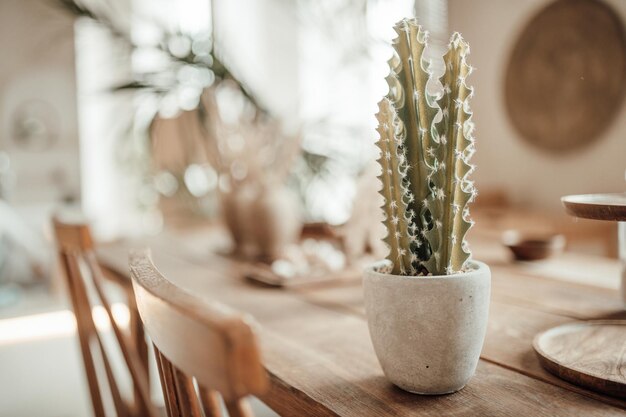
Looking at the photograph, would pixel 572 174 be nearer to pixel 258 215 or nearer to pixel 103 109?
pixel 258 215

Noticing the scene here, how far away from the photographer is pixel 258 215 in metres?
1.69

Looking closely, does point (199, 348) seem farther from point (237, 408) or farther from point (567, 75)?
point (567, 75)

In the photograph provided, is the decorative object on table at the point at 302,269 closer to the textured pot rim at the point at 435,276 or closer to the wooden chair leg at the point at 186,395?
the textured pot rim at the point at 435,276

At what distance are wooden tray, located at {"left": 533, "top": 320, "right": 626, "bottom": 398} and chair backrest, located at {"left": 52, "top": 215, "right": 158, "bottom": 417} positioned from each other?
2.06ft

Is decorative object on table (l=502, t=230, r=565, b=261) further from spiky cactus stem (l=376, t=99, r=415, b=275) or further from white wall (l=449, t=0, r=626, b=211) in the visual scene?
white wall (l=449, t=0, r=626, b=211)

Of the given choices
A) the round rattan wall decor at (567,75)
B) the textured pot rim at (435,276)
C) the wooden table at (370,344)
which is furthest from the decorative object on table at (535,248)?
the round rattan wall decor at (567,75)

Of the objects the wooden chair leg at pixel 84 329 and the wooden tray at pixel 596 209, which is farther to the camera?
the wooden chair leg at pixel 84 329

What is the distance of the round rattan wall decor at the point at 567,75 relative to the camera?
3.26 m

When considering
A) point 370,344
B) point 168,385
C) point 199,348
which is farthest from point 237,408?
point 370,344

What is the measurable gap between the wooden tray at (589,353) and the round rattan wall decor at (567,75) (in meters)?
2.77

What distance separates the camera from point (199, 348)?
0.36 meters

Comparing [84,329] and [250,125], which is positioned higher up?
[250,125]

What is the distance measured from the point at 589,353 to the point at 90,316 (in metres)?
0.88

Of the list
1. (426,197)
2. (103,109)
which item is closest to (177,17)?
(103,109)
